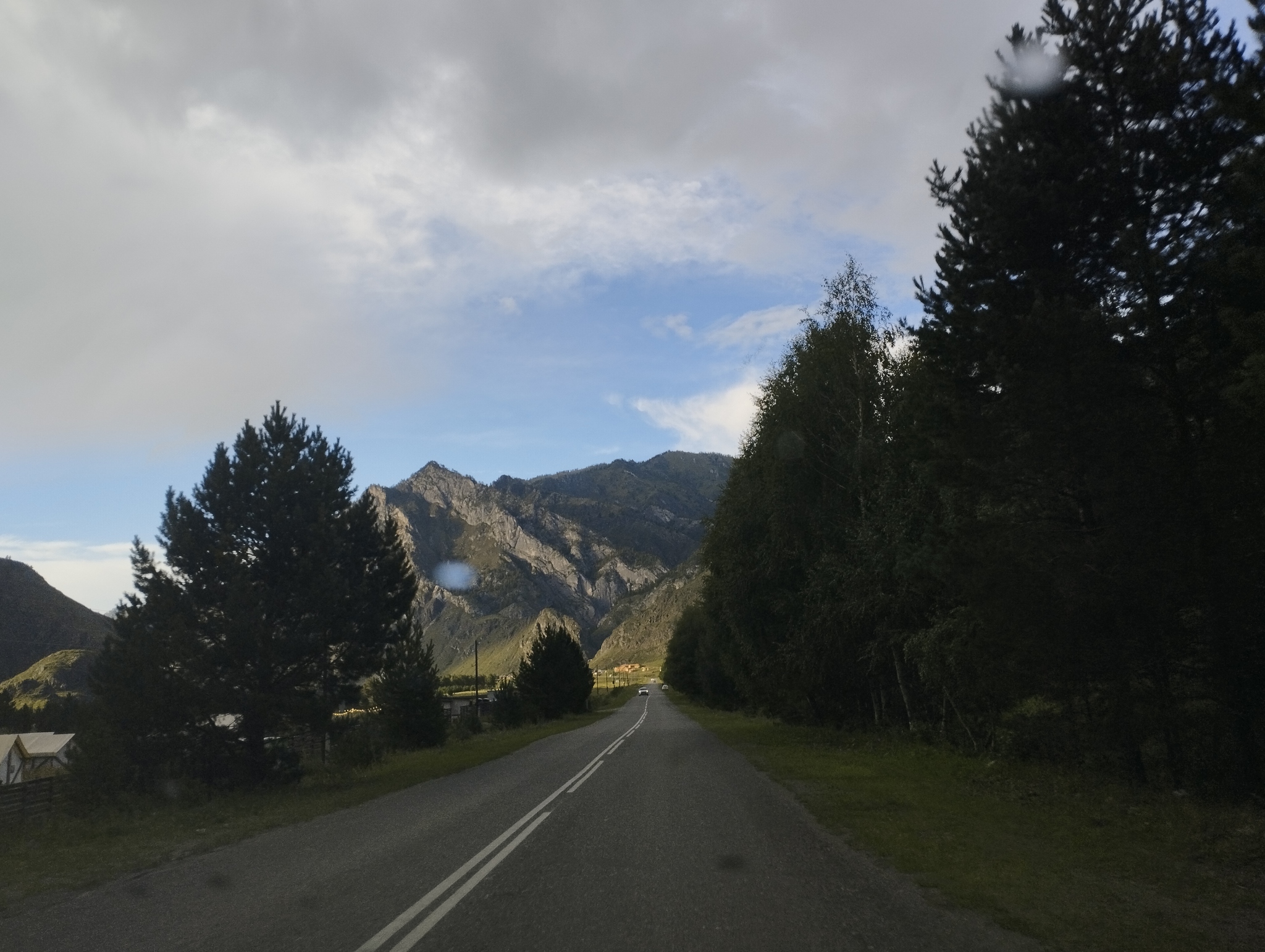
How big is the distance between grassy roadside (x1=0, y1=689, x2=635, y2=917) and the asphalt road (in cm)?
68

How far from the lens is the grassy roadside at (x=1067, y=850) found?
6039 mm

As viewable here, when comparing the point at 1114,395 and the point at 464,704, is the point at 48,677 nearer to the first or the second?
the point at 464,704

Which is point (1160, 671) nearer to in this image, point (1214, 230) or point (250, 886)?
point (1214, 230)

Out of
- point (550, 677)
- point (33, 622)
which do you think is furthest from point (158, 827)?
point (33, 622)

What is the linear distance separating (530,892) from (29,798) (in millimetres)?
19074

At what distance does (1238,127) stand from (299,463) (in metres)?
22.9

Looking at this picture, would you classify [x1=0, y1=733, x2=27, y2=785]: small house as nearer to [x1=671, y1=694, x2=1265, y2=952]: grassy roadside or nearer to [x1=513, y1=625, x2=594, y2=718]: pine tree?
[x1=513, y1=625, x2=594, y2=718]: pine tree

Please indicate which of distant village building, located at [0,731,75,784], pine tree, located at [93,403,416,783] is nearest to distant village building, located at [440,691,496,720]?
distant village building, located at [0,731,75,784]

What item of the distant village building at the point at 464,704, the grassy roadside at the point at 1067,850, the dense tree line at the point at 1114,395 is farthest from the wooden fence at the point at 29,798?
the distant village building at the point at 464,704

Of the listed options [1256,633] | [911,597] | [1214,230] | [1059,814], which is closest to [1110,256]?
[1214,230]

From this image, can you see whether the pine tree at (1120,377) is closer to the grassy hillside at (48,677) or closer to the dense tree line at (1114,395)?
the dense tree line at (1114,395)

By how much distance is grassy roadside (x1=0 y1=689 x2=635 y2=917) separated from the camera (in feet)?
31.2

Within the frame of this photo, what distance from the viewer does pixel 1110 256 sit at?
38.7 ft

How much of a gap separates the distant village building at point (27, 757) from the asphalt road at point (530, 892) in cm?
6514
